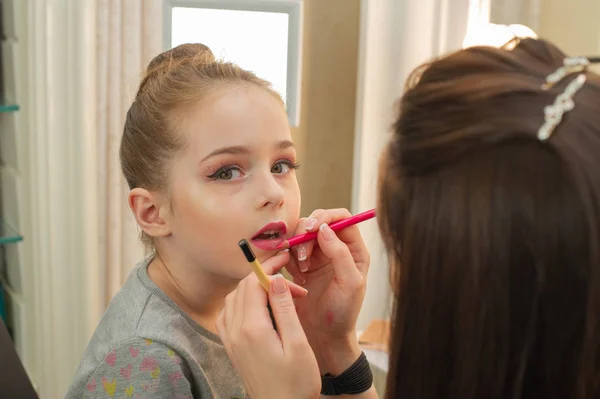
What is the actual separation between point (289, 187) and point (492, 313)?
19.5 inches

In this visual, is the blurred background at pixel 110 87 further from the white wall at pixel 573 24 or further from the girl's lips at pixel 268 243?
→ the girl's lips at pixel 268 243

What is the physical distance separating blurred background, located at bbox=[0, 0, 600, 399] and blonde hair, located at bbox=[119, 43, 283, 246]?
2.61ft

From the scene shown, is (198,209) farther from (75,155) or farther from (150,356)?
(75,155)

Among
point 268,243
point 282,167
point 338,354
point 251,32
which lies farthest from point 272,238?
point 251,32

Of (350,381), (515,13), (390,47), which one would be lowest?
(350,381)

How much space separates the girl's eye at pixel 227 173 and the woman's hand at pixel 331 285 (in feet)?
0.43

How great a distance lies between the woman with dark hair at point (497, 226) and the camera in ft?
2.03

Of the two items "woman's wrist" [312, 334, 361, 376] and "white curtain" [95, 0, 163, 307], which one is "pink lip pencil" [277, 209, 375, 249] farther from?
"white curtain" [95, 0, 163, 307]

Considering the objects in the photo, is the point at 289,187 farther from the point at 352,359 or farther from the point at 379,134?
the point at 379,134

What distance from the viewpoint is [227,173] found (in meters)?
1.04

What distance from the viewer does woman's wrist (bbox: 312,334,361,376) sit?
1126 millimetres

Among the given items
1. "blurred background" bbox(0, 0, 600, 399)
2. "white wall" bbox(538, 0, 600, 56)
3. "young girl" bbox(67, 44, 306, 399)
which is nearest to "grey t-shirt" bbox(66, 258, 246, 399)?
"young girl" bbox(67, 44, 306, 399)

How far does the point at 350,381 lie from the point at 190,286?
29cm

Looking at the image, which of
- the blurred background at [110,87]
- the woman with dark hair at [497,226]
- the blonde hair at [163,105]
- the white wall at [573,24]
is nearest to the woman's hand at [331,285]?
the blonde hair at [163,105]
